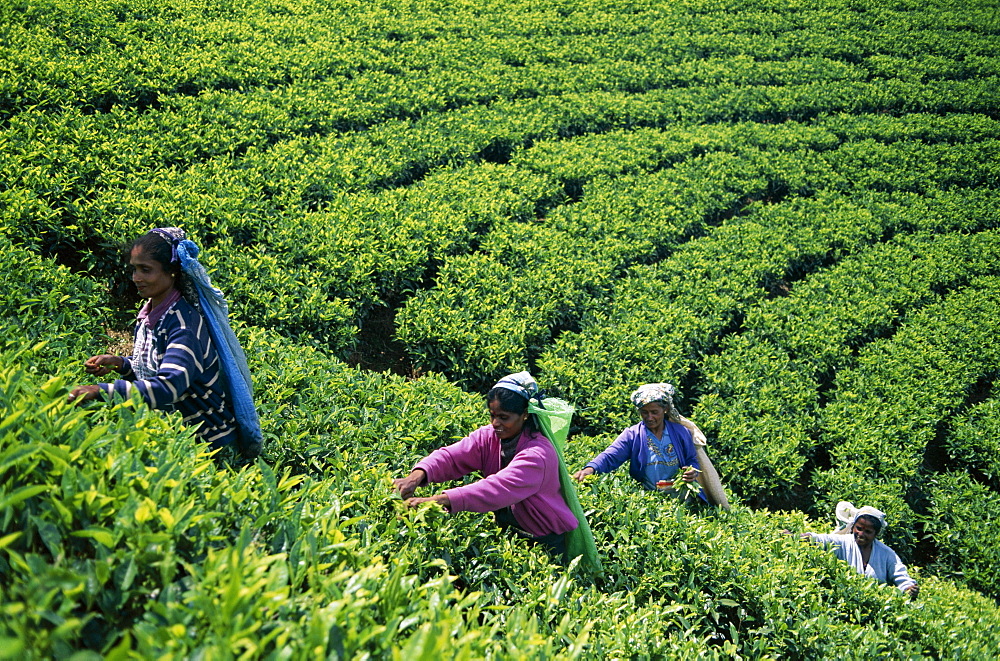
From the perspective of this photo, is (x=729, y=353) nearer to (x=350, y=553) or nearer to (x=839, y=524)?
(x=839, y=524)

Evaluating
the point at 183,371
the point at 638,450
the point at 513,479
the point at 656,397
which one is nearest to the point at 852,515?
the point at 638,450

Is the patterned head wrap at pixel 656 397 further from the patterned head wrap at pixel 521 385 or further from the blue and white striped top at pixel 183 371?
the blue and white striped top at pixel 183 371

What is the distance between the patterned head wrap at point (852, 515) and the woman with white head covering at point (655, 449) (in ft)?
4.84

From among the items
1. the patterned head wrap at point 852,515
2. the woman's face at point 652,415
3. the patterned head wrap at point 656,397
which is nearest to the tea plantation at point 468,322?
the patterned head wrap at point 852,515

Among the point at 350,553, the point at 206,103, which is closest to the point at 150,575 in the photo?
the point at 350,553

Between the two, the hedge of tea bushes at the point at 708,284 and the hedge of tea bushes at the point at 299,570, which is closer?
the hedge of tea bushes at the point at 299,570

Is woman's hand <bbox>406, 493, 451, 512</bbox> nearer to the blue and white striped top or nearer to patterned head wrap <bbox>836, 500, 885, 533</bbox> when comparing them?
the blue and white striped top

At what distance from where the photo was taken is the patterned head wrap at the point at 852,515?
209 inches

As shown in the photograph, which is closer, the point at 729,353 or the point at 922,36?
the point at 729,353

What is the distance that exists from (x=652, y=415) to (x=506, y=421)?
1932mm

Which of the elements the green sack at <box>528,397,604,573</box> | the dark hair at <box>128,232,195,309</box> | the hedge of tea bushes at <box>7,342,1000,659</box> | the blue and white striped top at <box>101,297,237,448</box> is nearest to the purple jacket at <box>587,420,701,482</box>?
the hedge of tea bushes at <box>7,342,1000,659</box>

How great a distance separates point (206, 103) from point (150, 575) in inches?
353

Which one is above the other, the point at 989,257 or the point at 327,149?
the point at 327,149

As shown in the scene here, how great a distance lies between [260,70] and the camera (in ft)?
35.9
